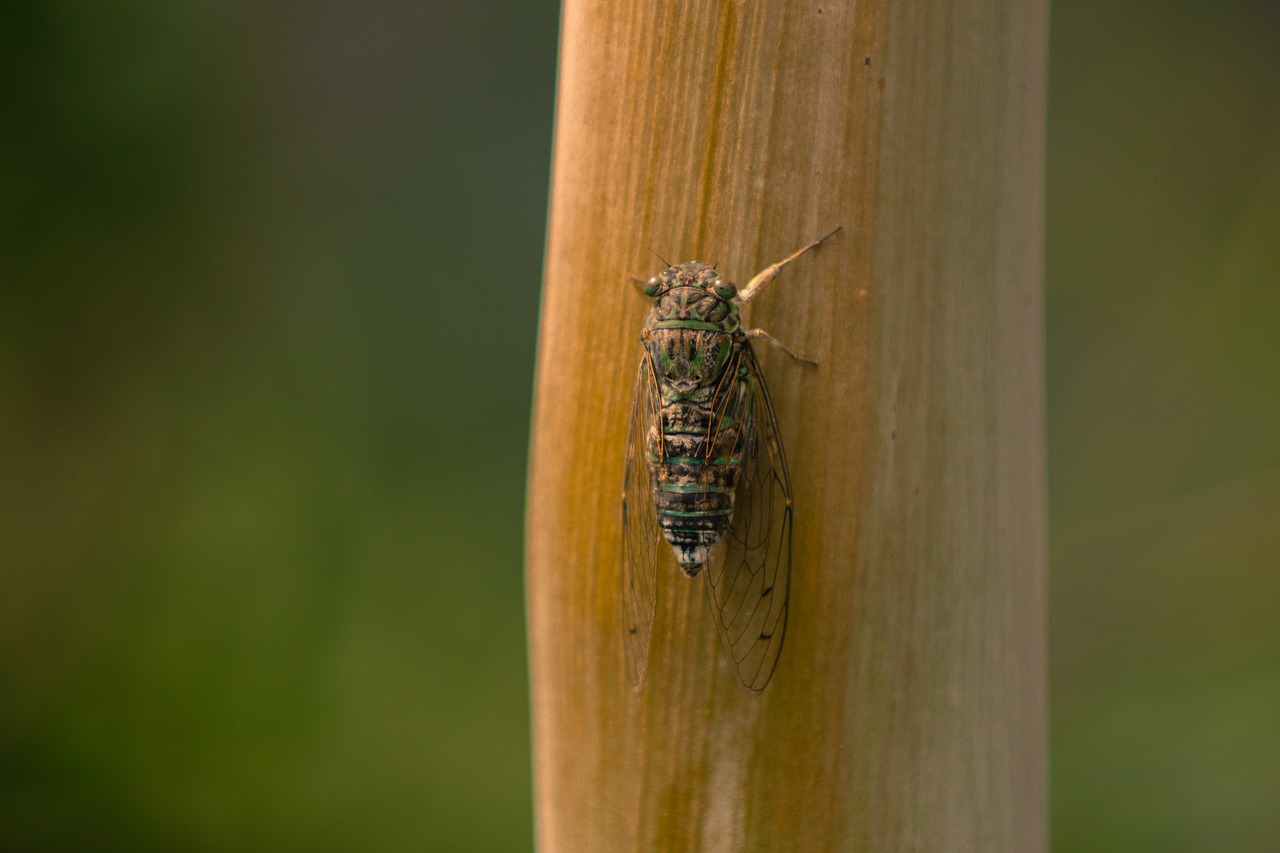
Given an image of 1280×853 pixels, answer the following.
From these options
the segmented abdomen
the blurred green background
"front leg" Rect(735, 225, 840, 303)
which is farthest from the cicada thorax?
the blurred green background

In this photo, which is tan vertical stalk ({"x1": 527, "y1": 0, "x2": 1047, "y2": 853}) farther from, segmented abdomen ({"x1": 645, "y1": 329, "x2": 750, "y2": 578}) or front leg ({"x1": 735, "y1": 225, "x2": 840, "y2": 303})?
segmented abdomen ({"x1": 645, "y1": 329, "x2": 750, "y2": 578})

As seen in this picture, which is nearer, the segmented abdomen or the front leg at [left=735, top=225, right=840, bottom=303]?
the front leg at [left=735, top=225, right=840, bottom=303]

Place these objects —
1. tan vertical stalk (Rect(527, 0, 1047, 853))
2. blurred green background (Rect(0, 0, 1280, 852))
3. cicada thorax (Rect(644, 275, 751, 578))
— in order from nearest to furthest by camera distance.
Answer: tan vertical stalk (Rect(527, 0, 1047, 853))
cicada thorax (Rect(644, 275, 751, 578))
blurred green background (Rect(0, 0, 1280, 852))

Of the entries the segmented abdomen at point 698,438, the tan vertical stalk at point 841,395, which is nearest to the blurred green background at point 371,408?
the segmented abdomen at point 698,438

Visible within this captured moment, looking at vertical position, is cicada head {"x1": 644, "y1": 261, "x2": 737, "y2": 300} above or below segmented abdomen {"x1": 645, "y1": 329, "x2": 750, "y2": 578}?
above

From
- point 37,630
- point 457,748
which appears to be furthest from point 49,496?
point 457,748

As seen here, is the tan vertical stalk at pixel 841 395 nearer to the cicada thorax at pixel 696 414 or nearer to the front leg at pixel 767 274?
the front leg at pixel 767 274

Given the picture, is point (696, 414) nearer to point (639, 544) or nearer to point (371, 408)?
point (639, 544)
